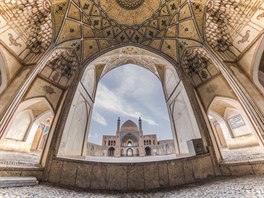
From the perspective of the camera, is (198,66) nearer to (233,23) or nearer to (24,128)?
(233,23)

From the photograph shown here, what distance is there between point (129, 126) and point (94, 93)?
2561 centimetres

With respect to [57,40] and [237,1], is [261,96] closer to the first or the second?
[237,1]

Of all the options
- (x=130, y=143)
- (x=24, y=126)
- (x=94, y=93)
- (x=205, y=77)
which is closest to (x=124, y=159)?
(x=94, y=93)

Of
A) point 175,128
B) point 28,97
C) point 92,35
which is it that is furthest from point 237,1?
point 28,97

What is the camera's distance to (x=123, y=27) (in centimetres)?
816

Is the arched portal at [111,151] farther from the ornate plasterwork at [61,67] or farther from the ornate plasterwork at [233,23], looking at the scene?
the ornate plasterwork at [233,23]

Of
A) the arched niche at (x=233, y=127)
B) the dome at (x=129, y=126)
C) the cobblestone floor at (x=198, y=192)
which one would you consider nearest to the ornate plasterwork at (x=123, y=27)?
the arched niche at (x=233, y=127)

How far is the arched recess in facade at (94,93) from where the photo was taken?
20.3 ft

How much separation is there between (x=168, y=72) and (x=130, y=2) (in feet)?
16.6

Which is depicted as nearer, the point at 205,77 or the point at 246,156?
the point at 246,156

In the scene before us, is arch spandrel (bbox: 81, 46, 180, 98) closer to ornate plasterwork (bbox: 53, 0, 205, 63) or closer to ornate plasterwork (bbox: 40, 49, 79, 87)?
ornate plasterwork (bbox: 53, 0, 205, 63)

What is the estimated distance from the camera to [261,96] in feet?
16.5

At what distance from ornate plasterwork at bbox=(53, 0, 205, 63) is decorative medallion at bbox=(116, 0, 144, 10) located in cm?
30

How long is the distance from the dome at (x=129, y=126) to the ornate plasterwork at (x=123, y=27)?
27179 millimetres
